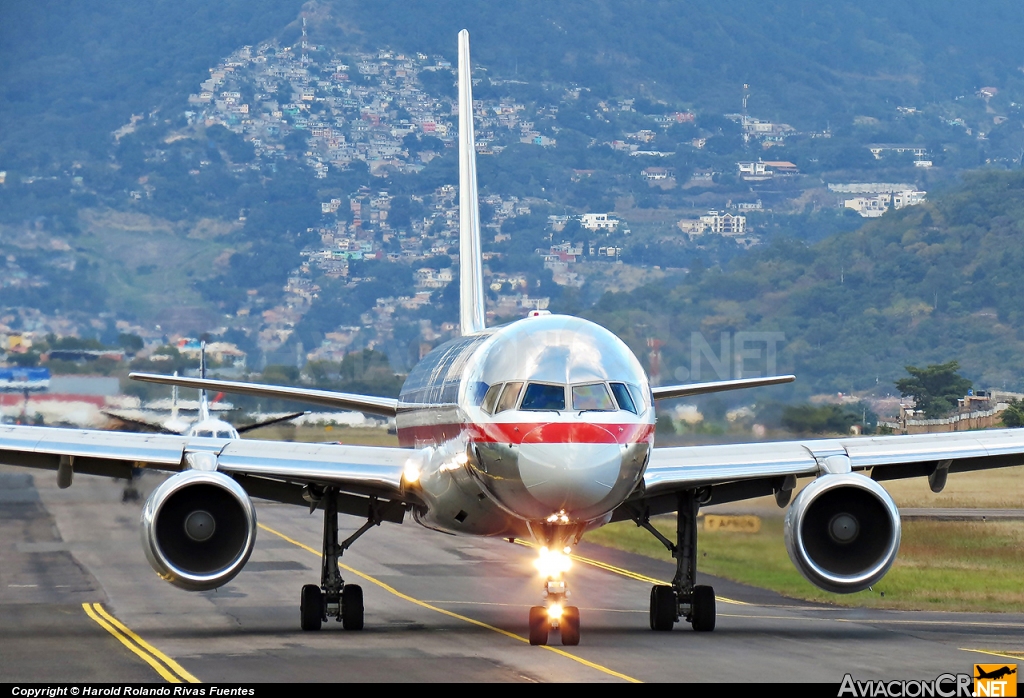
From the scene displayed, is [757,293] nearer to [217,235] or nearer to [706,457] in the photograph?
[706,457]

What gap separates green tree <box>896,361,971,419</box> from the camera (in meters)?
64.8

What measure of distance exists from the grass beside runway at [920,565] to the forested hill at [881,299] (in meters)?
28.2

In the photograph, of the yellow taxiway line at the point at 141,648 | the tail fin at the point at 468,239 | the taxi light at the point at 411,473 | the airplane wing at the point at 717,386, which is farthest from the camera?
the tail fin at the point at 468,239

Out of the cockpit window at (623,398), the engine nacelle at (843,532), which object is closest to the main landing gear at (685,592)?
the engine nacelle at (843,532)

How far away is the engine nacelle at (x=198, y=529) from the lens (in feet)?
67.2

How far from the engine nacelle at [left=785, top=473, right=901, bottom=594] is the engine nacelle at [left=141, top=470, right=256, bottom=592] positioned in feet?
23.9

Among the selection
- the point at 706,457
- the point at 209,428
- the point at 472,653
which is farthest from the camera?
the point at 209,428

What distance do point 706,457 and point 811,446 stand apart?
1.58 metres

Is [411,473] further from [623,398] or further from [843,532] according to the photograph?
[843,532]

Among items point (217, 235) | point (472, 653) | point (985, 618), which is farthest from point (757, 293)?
point (217, 235)

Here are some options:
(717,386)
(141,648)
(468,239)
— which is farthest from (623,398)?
(468,239)

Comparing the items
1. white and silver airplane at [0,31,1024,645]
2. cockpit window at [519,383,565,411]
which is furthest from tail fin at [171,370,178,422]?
cockpit window at [519,383,565,411]

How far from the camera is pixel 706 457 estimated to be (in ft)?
73.6

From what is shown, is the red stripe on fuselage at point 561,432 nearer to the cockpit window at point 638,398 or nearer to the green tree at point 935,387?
the cockpit window at point 638,398
